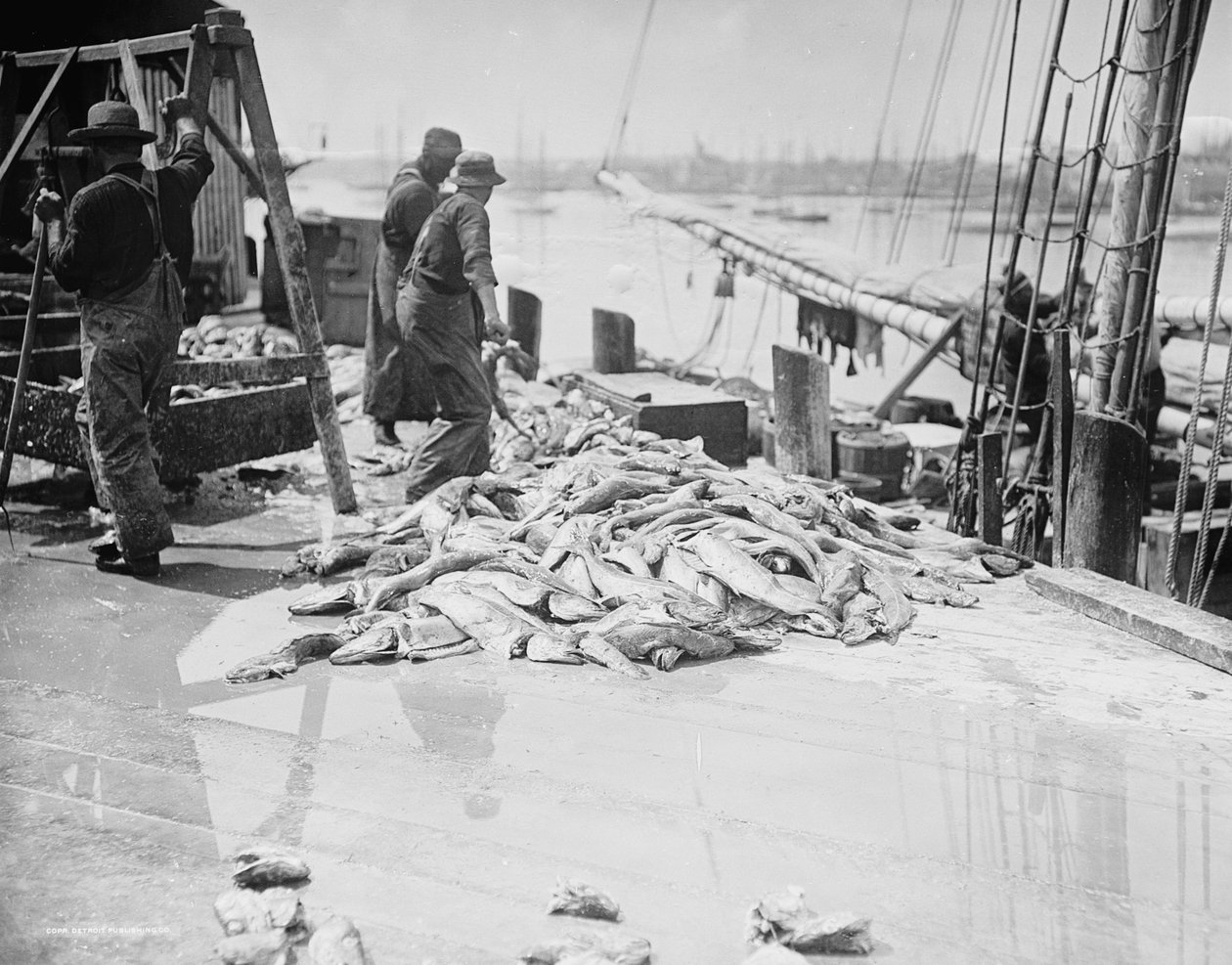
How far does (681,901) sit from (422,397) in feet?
16.3

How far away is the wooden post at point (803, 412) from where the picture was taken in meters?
7.79

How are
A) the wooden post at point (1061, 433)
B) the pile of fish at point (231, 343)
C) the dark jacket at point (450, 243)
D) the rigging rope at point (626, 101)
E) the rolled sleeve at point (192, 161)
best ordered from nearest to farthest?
the rolled sleeve at point (192, 161), the wooden post at point (1061, 433), the dark jacket at point (450, 243), the pile of fish at point (231, 343), the rigging rope at point (626, 101)

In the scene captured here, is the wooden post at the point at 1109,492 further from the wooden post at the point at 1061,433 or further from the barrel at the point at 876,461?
the barrel at the point at 876,461

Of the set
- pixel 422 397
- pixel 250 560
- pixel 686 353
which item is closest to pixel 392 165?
pixel 686 353

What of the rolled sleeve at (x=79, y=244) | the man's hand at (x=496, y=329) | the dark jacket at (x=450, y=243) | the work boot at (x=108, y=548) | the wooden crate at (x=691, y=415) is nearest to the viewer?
the rolled sleeve at (x=79, y=244)

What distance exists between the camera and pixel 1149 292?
19.2 feet

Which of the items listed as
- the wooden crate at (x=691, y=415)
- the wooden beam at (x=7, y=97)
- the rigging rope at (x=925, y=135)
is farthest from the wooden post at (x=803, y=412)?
the rigging rope at (x=925, y=135)

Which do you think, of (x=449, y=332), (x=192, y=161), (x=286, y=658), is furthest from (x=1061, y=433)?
(x=192, y=161)

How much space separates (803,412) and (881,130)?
6.98m

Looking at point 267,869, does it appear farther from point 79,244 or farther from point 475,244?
point 475,244

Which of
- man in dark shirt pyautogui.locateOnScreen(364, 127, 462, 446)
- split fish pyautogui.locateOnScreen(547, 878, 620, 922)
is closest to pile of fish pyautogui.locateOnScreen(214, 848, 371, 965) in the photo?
split fish pyautogui.locateOnScreen(547, 878, 620, 922)

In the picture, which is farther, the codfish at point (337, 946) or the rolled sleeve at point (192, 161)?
the rolled sleeve at point (192, 161)

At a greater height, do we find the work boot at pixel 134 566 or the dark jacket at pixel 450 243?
the dark jacket at pixel 450 243

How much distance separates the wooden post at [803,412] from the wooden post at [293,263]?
303 centimetres
